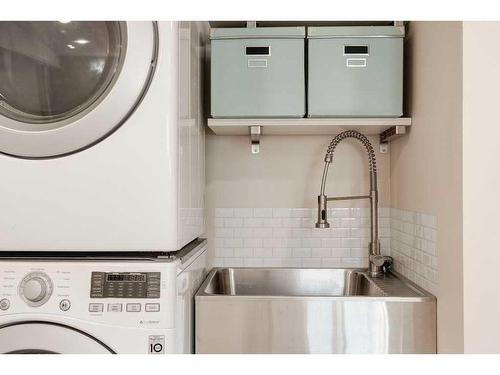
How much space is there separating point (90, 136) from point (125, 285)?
0.47 metres

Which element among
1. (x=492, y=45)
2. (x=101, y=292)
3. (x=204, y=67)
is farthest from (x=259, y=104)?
(x=101, y=292)

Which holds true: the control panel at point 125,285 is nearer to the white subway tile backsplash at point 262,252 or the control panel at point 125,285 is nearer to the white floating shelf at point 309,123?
the white floating shelf at point 309,123

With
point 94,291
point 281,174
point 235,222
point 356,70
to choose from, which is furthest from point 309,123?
point 94,291

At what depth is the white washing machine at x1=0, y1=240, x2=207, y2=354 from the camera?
47.7 inches

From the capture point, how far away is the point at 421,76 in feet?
5.12

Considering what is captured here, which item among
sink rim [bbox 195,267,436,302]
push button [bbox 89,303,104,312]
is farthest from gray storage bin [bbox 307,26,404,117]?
push button [bbox 89,303,104,312]

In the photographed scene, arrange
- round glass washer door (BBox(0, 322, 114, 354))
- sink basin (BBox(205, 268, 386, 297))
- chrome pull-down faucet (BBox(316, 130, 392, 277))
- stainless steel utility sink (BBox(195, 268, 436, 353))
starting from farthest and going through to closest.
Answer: sink basin (BBox(205, 268, 386, 297)) → chrome pull-down faucet (BBox(316, 130, 392, 277)) → stainless steel utility sink (BBox(195, 268, 436, 353)) → round glass washer door (BBox(0, 322, 114, 354))

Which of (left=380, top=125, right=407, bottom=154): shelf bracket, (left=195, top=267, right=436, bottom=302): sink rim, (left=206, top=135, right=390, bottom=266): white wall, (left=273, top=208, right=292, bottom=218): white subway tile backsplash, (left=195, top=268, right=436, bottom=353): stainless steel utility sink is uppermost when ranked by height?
(left=380, top=125, right=407, bottom=154): shelf bracket

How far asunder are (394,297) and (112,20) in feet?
4.25

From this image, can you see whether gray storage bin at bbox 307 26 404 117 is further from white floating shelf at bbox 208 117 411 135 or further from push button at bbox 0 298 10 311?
push button at bbox 0 298 10 311

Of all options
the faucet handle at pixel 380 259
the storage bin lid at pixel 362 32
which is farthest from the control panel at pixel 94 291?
the storage bin lid at pixel 362 32
